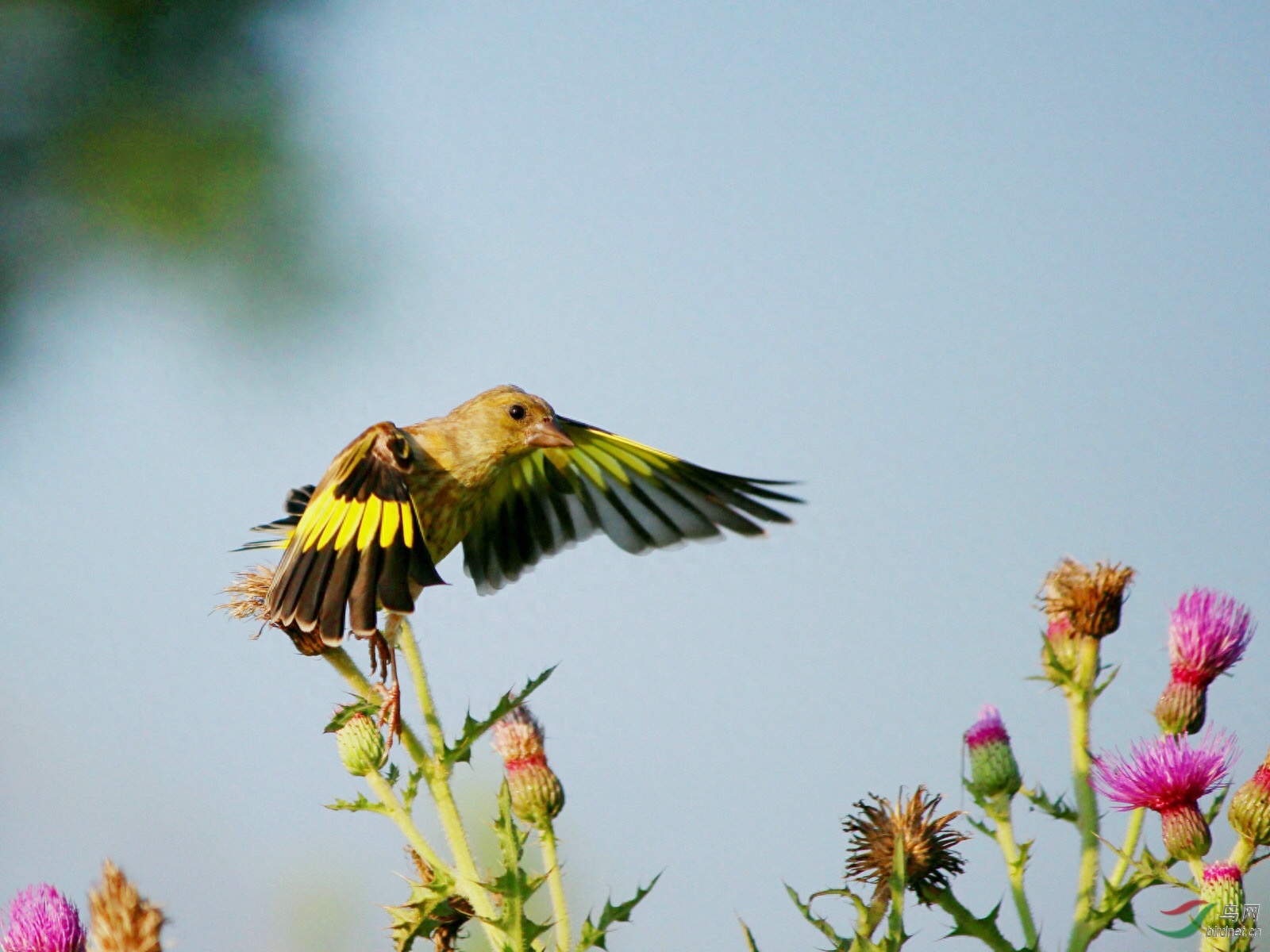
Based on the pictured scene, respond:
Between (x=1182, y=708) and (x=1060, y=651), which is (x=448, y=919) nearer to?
(x=1060, y=651)

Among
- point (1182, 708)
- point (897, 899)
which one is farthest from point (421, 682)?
point (1182, 708)

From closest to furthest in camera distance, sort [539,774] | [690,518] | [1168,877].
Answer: [1168,877] → [539,774] → [690,518]

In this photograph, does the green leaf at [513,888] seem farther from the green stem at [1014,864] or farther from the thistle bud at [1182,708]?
the thistle bud at [1182,708]

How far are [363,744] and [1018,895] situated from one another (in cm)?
125

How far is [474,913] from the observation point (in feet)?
7.80

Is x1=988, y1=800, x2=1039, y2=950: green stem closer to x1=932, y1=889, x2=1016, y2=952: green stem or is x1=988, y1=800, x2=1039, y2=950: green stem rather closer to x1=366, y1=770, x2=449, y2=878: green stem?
x1=932, y1=889, x2=1016, y2=952: green stem

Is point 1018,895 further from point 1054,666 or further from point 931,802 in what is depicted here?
point 1054,666

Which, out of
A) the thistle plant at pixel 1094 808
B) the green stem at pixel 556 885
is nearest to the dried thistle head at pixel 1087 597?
the thistle plant at pixel 1094 808

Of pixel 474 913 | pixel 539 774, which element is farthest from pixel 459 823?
pixel 539 774

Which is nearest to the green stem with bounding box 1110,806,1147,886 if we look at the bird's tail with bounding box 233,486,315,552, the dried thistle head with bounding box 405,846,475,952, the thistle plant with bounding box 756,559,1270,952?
the thistle plant with bounding box 756,559,1270,952

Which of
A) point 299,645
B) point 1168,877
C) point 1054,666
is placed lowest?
point 1168,877

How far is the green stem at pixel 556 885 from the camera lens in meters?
2.32

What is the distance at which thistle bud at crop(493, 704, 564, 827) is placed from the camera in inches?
111

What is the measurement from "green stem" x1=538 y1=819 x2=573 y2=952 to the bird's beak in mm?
1415
